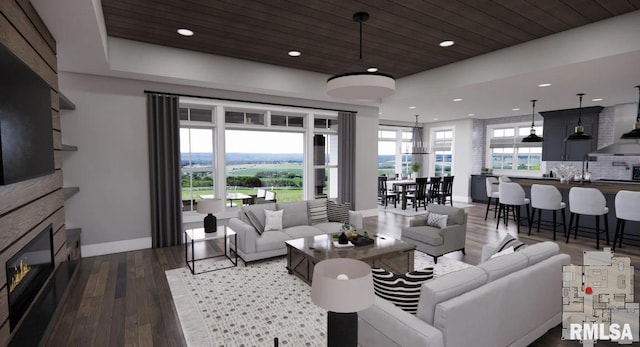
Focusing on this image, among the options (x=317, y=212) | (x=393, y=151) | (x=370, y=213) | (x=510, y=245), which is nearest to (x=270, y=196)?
(x=317, y=212)

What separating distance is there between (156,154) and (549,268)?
18.1 feet

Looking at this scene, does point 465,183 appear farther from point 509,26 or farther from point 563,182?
point 509,26

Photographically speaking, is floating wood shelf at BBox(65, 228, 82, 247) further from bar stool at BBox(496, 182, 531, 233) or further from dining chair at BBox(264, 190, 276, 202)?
bar stool at BBox(496, 182, 531, 233)

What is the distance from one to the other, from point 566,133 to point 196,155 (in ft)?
30.9

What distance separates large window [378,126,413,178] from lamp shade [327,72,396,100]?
316 inches

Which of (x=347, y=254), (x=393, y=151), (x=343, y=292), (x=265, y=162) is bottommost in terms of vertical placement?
(x=347, y=254)

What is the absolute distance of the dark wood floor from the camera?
8.91 feet

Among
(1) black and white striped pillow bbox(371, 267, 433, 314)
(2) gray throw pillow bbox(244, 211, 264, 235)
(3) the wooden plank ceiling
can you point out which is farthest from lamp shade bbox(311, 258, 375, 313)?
(2) gray throw pillow bbox(244, 211, 264, 235)

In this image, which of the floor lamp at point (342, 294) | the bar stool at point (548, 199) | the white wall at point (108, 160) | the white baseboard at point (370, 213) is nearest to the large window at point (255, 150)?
the white wall at point (108, 160)

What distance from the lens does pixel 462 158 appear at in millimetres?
11031

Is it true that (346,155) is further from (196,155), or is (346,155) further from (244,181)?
(196,155)

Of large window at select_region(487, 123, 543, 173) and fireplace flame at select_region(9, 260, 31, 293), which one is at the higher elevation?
large window at select_region(487, 123, 543, 173)

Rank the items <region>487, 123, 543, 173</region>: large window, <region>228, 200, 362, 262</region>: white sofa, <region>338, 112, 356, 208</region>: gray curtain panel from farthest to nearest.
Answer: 1. <region>487, 123, 543, 173</region>: large window
2. <region>338, 112, 356, 208</region>: gray curtain panel
3. <region>228, 200, 362, 262</region>: white sofa

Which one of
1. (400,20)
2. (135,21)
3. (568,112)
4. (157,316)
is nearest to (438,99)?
(400,20)
